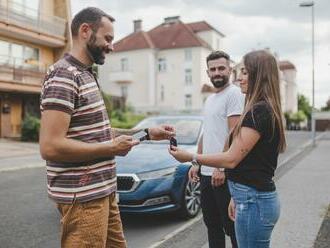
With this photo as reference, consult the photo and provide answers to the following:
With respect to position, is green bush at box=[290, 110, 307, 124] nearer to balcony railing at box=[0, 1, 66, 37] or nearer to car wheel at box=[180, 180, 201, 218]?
balcony railing at box=[0, 1, 66, 37]

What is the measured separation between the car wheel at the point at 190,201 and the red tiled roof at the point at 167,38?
142ft

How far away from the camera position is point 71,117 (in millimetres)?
2500

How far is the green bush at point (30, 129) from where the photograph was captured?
2619cm

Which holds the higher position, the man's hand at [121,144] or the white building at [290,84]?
the white building at [290,84]

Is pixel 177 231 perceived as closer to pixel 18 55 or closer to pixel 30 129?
pixel 30 129

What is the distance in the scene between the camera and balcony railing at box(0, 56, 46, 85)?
26.2m

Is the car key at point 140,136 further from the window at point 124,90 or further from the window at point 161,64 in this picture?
the window at point 124,90

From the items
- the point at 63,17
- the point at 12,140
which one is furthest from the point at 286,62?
the point at 12,140

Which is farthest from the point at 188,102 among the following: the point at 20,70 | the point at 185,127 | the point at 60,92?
the point at 60,92

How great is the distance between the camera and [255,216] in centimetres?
292

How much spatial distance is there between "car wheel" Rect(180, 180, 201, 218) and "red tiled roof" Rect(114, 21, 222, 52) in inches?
1704

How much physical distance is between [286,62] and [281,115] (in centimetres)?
9432

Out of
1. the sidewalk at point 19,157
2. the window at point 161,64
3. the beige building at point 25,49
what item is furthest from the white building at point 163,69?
the sidewalk at point 19,157

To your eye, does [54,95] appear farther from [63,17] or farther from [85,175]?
[63,17]
